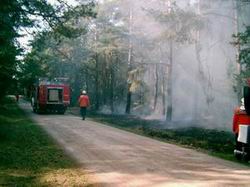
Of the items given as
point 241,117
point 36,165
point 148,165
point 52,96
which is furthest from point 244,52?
point 52,96

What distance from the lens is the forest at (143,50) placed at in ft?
52.7

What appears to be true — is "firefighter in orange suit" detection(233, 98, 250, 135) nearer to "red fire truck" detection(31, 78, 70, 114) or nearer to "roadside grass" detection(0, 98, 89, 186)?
"roadside grass" detection(0, 98, 89, 186)

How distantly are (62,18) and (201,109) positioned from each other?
28.1 metres

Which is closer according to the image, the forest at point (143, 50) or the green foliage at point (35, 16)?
the green foliage at point (35, 16)

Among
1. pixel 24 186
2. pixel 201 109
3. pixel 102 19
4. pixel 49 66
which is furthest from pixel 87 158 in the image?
pixel 49 66

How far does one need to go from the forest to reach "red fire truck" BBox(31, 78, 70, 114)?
77.7 inches

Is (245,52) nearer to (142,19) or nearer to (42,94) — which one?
(142,19)

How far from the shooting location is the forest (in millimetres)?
16053

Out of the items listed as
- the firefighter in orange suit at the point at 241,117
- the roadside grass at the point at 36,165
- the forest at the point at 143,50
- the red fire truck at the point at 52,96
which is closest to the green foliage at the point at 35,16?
the forest at the point at 143,50

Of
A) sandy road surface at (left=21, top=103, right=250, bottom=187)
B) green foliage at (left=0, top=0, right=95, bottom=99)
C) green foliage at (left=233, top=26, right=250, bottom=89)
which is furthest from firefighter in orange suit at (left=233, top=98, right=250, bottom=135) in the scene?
green foliage at (left=233, top=26, right=250, bottom=89)

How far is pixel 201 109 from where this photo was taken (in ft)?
135

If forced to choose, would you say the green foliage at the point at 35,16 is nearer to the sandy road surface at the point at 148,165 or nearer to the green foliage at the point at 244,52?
the sandy road surface at the point at 148,165

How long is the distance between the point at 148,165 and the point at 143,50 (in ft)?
100

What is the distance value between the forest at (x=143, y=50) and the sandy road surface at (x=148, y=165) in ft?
17.0
